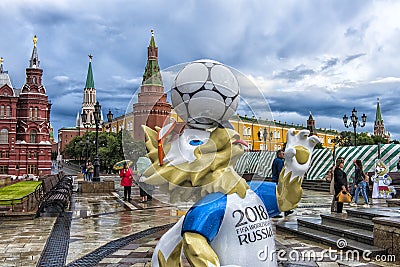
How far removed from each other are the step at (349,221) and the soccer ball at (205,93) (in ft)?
21.5

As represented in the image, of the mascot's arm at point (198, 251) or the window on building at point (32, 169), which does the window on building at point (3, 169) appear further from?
the mascot's arm at point (198, 251)

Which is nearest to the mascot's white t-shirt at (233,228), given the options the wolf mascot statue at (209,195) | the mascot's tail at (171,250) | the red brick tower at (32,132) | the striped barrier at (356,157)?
the wolf mascot statue at (209,195)

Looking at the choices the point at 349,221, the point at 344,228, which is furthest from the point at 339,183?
the point at 344,228

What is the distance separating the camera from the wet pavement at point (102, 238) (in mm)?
7070

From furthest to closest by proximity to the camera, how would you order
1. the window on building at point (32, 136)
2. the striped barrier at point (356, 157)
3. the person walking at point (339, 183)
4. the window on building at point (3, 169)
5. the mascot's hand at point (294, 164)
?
the window on building at point (32, 136) → the window on building at point (3, 169) → the striped barrier at point (356, 157) → the person walking at point (339, 183) → the mascot's hand at point (294, 164)

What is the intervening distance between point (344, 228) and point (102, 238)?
525 centimetres

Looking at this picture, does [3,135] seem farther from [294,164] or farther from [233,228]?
[233,228]

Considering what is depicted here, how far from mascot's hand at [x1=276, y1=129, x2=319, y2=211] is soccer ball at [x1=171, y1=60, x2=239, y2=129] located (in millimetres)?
561

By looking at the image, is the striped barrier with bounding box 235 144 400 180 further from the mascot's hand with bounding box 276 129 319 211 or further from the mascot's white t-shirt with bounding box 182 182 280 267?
the mascot's white t-shirt with bounding box 182 182 280 267

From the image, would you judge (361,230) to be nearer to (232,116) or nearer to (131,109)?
(232,116)

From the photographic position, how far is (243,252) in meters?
2.88

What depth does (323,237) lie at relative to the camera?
8.55 metres

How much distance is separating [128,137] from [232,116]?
0.83m

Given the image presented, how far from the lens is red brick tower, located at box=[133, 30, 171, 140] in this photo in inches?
123
